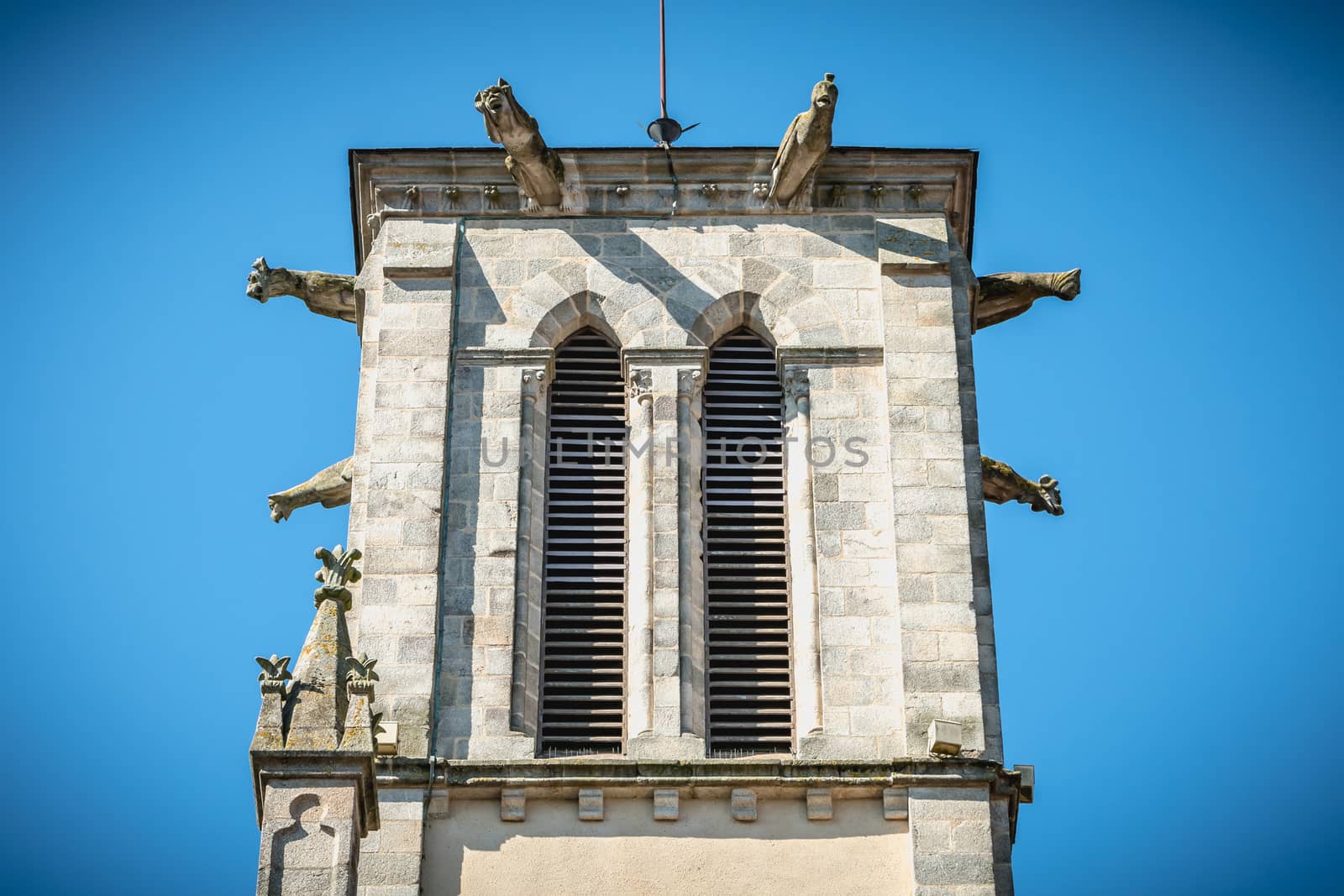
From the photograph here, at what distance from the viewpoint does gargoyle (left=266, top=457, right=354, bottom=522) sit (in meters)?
30.6

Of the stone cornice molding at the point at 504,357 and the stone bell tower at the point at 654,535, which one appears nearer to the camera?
the stone bell tower at the point at 654,535

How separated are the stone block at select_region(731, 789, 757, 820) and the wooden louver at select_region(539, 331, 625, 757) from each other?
132 cm

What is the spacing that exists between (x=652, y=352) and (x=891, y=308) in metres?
2.19

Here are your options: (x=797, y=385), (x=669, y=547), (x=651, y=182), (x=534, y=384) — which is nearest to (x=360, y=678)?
(x=669, y=547)

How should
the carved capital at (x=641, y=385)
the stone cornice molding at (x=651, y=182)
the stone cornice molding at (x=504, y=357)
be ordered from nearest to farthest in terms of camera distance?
the carved capital at (x=641, y=385)
the stone cornice molding at (x=504, y=357)
the stone cornice molding at (x=651, y=182)

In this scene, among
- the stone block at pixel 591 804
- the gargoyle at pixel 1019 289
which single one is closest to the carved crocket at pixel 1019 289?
the gargoyle at pixel 1019 289

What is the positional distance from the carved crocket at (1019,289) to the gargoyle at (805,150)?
1.94 metres

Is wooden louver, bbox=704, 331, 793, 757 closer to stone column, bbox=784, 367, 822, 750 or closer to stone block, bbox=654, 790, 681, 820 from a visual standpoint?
stone column, bbox=784, 367, 822, 750

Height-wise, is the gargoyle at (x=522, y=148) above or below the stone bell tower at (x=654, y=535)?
above

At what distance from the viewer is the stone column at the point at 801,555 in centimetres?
2794

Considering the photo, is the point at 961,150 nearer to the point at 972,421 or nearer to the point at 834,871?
the point at 972,421

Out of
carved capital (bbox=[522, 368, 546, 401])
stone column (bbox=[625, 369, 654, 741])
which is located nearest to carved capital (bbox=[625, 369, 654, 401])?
stone column (bbox=[625, 369, 654, 741])

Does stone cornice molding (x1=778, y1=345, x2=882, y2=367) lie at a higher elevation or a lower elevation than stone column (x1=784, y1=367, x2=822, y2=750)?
higher

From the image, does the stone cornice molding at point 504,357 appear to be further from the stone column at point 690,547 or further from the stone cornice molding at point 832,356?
the stone cornice molding at point 832,356
